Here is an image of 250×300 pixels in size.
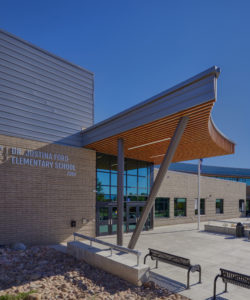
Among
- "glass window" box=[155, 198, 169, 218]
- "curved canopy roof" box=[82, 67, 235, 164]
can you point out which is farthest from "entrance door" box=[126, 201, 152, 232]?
"curved canopy roof" box=[82, 67, 235, 164]

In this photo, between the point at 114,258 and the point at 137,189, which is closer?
the point at 114,258

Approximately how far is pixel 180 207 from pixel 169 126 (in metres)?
14.9

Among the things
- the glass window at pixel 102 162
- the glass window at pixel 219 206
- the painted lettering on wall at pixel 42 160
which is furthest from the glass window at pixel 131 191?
the glass window at pixel 219 206

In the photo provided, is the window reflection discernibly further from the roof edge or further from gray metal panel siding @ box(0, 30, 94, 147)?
the roof edge

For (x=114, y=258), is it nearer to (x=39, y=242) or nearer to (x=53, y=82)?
(x=39, y=242)

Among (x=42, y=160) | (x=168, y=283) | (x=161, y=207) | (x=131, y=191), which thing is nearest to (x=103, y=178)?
(x=131, y=191)

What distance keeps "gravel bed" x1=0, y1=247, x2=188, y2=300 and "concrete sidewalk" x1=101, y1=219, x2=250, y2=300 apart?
759 mm

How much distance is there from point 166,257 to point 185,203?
54.0 feet

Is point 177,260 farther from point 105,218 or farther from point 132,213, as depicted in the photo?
point 132,213

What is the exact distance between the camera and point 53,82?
504 inches

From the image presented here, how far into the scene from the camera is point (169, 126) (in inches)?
406

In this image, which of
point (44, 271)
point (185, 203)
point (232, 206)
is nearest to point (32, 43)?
point (44, 271)

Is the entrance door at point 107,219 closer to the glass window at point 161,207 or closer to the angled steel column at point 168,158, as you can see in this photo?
the glass window at point 161,207

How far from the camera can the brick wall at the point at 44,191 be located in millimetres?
10750
